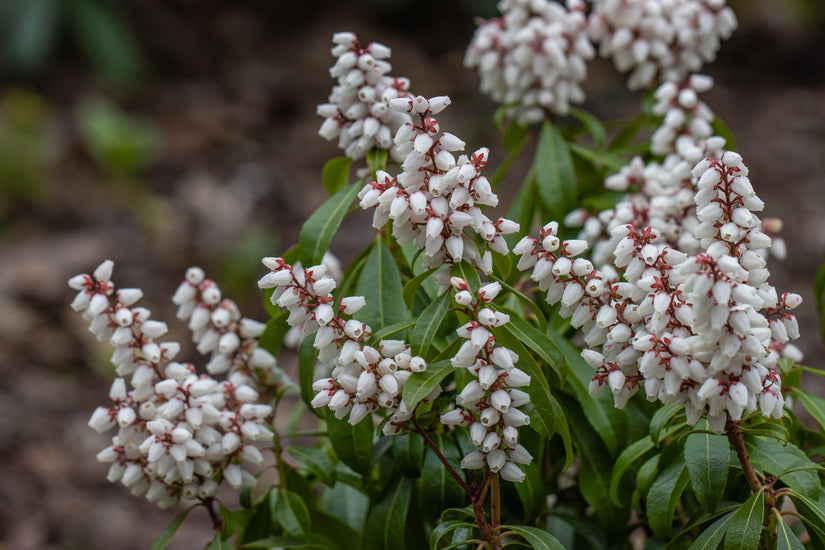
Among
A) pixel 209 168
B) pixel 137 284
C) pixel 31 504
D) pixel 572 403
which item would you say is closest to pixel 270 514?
pixel 572 403

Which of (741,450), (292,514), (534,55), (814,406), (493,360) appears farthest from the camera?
(534,55)

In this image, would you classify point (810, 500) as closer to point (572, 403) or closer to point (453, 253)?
point (572, 403)

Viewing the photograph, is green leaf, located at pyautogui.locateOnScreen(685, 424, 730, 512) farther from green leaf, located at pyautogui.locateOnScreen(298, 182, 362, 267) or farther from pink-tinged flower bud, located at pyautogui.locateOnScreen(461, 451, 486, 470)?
green leaf, located at pyautogui.locateOnScreen(298, 182, 362, 267)

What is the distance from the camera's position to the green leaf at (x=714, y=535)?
1506mm

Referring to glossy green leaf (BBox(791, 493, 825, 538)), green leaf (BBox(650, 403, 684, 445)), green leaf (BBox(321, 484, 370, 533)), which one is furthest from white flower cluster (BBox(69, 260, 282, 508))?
glossy green leaf (BBox(791, 493, 825, 538))

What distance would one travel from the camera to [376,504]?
6.03 ft

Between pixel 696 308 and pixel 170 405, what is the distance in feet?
3.47

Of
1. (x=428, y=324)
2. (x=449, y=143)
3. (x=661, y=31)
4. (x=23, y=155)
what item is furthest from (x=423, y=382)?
(x=23, y=155)

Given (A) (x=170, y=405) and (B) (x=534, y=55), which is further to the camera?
(B) (x=534, y=55)

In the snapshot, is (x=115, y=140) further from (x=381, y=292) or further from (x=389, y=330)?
(x=389, y=330)

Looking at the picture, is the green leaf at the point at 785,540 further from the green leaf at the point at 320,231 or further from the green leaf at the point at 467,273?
the green leaf at the point at 320,231

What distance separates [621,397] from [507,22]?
137cm

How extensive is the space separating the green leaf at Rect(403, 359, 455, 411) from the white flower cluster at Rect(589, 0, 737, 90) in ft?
4.59

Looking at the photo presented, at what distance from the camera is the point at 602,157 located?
2.33 m
